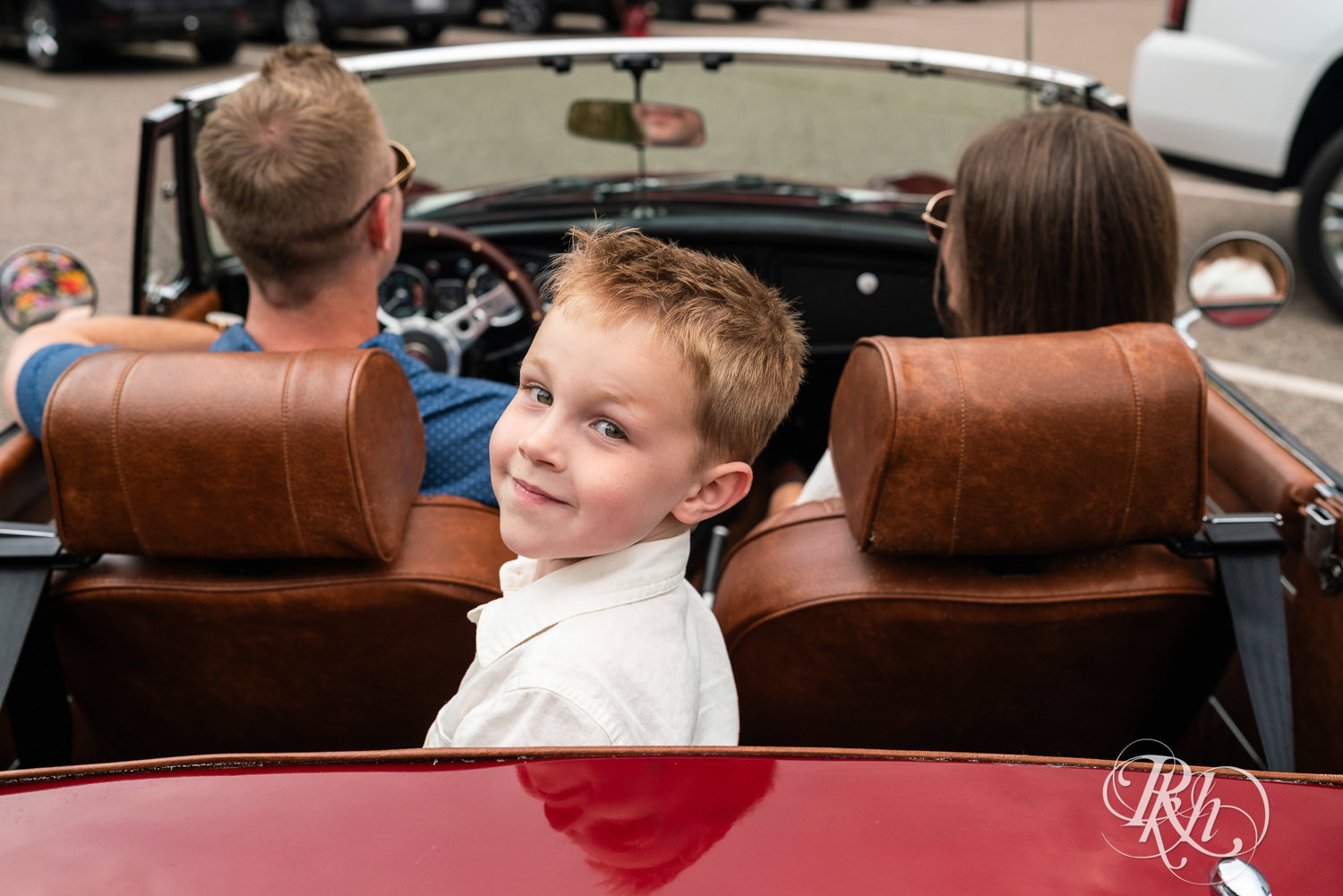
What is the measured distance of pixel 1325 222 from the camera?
5062 millimetres

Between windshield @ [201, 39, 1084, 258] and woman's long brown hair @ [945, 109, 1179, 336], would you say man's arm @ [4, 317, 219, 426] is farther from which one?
woman's long brown hair @ [945, 109, 1179, 336]

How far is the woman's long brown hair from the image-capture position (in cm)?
182

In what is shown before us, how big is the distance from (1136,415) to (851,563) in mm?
436

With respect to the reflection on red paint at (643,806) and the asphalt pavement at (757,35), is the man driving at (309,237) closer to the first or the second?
the reflection on red paint at (643,806)

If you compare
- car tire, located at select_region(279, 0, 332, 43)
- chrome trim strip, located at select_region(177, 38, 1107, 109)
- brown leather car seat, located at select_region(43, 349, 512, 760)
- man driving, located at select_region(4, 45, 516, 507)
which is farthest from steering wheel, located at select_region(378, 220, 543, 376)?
car tire, located at select_region(279, 0, 332, 43)

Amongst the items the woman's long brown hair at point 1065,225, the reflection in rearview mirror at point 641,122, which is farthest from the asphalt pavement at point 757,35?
the reflection in rearview mirror at point 641,122

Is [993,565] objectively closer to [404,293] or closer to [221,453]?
[221,453]

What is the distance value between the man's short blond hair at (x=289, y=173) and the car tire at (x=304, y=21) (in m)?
10.4

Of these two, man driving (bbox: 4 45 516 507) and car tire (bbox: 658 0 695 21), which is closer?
man driving (bbox: 4 45 516 507)

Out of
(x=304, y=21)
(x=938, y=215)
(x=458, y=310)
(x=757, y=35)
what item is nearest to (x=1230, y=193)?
(x=757, y=35)

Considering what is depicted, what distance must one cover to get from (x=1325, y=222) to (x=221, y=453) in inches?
205

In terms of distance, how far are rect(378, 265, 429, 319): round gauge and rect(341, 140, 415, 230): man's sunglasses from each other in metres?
0.54

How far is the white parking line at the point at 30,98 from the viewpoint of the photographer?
389 inches

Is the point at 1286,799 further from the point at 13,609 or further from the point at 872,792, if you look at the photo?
the point at 13,609
